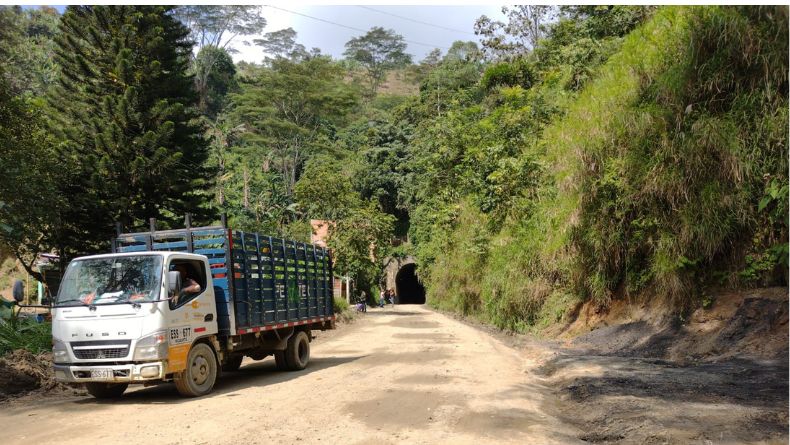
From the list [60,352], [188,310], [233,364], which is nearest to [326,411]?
[188,310]

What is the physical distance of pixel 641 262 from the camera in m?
11.9

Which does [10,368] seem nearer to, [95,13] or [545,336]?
[545,336]

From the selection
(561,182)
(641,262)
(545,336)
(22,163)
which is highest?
(22,163)

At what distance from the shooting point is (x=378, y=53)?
4021 inches

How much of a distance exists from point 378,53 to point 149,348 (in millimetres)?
100015

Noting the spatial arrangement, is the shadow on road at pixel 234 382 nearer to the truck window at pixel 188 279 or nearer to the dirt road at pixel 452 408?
the dirt road at pixel 452 408

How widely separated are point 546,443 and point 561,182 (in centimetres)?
817

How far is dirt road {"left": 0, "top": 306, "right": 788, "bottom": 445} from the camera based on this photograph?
Answer: 215 inches

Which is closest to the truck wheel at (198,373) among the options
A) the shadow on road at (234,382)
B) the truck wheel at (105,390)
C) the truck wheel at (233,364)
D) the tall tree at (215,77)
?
the shadow on road at (234,382)

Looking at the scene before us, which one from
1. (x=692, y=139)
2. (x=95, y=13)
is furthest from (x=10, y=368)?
(x=95, y=13)

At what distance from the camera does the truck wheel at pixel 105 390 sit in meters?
7.88

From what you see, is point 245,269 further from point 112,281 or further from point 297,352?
point 297,352

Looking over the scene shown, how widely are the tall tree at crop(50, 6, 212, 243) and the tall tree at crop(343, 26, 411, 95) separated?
79.6 metres

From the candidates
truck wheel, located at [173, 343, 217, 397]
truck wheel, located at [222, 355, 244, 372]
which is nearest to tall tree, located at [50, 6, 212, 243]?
truck wheel, located at [222, 355, 244, 372]
